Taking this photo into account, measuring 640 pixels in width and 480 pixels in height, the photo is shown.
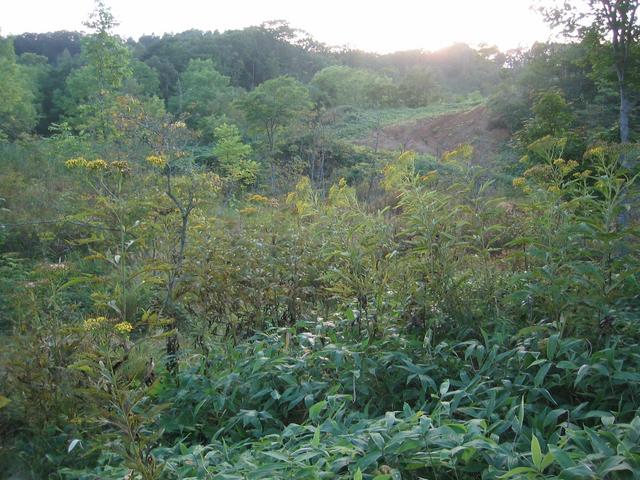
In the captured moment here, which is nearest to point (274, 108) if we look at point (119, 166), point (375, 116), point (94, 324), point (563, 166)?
point (375, 116)

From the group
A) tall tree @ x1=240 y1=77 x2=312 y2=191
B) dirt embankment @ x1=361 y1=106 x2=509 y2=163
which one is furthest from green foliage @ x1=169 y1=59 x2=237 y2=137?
dirt embankment @ x1=361 y1=106 x2=509 y2=163

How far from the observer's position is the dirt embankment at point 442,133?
76.6 feet

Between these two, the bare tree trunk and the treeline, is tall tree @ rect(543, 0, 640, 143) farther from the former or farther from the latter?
the treeline

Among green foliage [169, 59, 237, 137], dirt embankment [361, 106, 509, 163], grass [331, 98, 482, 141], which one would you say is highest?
green foliage [169, 59, 237, 137]

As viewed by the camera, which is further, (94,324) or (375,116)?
(375,116)

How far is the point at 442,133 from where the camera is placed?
2591 centimetres

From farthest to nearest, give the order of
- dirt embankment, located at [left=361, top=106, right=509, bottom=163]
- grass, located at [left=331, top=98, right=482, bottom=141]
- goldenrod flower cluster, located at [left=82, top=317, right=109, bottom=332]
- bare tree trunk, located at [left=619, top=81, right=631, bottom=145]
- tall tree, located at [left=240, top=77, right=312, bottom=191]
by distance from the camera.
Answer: grass, located at [left=331, top=98, right=482, bottom=141] → dirt embankment, located at [left=361, top=106, right=509, bottom=163] → tall tree, located at [left=240, top=77, right=312, bottom=191] → bare tree trunk, located at [left=619, top=81, right=631, bottom=145] → goldenrod flower cluster, located at [left=82, top=317, right=109, bottom=332]

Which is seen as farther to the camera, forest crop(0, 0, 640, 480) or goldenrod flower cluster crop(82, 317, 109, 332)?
goldenrod flower cluster crop(82, 317, 109, 332)

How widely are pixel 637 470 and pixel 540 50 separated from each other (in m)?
15.6

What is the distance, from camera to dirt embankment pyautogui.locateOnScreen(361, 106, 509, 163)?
76.6ft

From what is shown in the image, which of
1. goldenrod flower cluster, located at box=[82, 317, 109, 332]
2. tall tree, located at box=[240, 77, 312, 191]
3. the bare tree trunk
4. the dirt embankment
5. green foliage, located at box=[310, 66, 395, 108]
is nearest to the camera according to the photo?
goldenrod flower cluster, located at box=[82, 317, 109, 332]

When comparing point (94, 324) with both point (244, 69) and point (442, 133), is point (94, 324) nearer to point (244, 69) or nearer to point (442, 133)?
point (442, 133)

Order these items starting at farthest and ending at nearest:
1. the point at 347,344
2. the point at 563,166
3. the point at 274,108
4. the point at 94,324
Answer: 1. the point at 274,108
2. the point at 563,166
3. the point at 347,344
4. the point at 94,324

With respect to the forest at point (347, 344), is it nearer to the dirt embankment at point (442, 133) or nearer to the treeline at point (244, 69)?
the treeline at point (244, 69)
